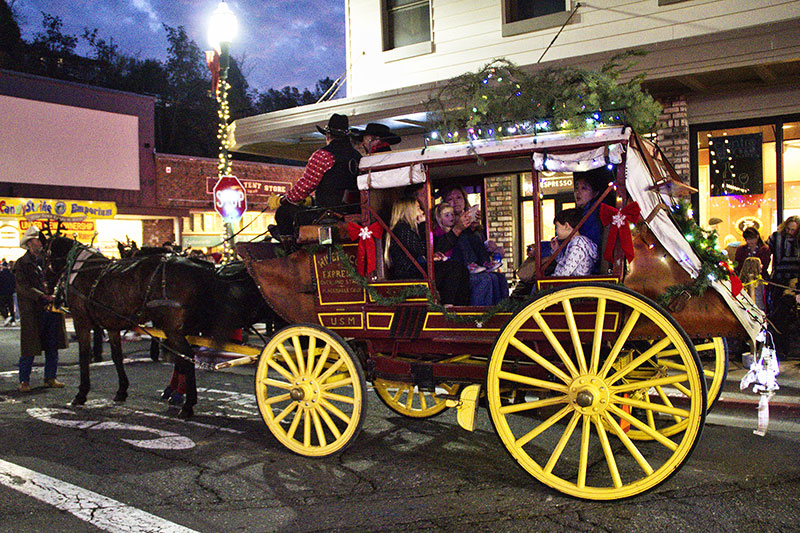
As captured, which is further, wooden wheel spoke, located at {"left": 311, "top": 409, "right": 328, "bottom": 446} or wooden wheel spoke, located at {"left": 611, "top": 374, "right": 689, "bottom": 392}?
wooden wheel spoke, located at {"left": 311, "top": 409, "right": 328, "bottom": 446}

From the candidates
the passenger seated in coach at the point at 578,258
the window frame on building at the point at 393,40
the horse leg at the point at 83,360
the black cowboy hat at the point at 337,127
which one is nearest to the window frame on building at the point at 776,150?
the window frame on building at the point at 393,40

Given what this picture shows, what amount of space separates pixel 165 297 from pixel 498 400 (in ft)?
13.7

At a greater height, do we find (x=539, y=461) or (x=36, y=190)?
(x=36, y=190)

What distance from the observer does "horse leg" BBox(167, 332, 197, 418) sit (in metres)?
6.88

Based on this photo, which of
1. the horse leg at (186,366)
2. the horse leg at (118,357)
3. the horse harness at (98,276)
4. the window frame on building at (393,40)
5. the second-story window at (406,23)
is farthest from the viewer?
the second-story window at (406,23)

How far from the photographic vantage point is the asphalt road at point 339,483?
4020 millimetres

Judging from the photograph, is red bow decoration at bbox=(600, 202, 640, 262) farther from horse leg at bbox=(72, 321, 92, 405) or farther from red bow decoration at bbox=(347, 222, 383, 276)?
horse leg at bbox=(72, 321, 92, 405)

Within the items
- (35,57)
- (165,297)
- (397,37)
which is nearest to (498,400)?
(165,297)

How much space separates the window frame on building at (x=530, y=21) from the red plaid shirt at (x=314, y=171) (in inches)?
258

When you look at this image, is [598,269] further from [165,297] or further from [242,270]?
[165,297]

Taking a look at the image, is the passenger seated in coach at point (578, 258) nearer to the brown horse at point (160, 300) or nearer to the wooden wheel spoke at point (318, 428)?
the wooden wheel spoke at point (318, 428)

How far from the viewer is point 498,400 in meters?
4.36

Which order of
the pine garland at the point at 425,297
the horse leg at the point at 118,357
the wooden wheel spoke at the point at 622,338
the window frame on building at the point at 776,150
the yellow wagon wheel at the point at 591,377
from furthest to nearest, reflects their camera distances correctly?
1. the window frame on building at the point at 776,150
2. the horse leg at the point at 118,357
3. the pine garland at the point at 425,297
4. the wooden wheel spoke at the point at 622,338
5. the yellow wagon wheel at the point at 591,377

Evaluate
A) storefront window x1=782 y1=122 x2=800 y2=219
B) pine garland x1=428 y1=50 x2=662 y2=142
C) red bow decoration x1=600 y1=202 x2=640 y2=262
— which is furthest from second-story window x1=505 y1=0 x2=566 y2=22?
red bow decoration x1=600 y1=202 x2=640 y2=262
